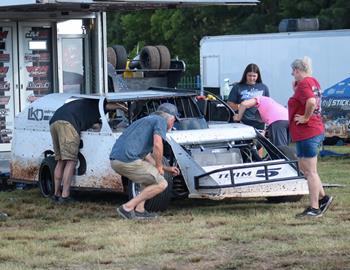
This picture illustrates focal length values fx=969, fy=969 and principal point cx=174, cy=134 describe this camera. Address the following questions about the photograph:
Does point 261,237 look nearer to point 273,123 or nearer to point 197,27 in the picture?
point 273,123

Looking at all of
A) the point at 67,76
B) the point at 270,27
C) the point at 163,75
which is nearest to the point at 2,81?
the point at 67,76

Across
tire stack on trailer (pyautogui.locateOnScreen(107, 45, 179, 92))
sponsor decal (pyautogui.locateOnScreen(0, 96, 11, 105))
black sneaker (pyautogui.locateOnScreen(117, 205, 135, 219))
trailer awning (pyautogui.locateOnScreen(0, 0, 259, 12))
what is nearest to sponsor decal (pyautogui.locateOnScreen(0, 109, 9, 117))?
sponsor decal (pyautogui.locateOnScreen(0, 96, 11, 105))

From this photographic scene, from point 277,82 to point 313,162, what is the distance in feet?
41.7

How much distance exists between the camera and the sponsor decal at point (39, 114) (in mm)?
12492

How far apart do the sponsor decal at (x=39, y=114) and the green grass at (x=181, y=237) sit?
126cm

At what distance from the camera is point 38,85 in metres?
15.8

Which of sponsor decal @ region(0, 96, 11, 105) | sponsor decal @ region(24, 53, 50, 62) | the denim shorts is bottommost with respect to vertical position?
the denim shorts

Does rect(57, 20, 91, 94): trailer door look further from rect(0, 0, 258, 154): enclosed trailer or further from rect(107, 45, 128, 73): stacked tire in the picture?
rect(107, 45, 128, 73): stacked tire

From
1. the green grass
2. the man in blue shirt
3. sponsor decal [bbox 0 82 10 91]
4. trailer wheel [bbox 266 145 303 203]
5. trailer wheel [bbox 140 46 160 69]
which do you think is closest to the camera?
the green grass

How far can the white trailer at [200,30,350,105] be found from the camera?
20.9 m

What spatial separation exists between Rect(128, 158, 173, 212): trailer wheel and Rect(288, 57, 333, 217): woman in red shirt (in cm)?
143

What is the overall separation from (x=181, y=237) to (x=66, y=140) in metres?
2.90

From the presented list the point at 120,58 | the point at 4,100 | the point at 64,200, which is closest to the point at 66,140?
the point at 64,200

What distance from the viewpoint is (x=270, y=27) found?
125ft
